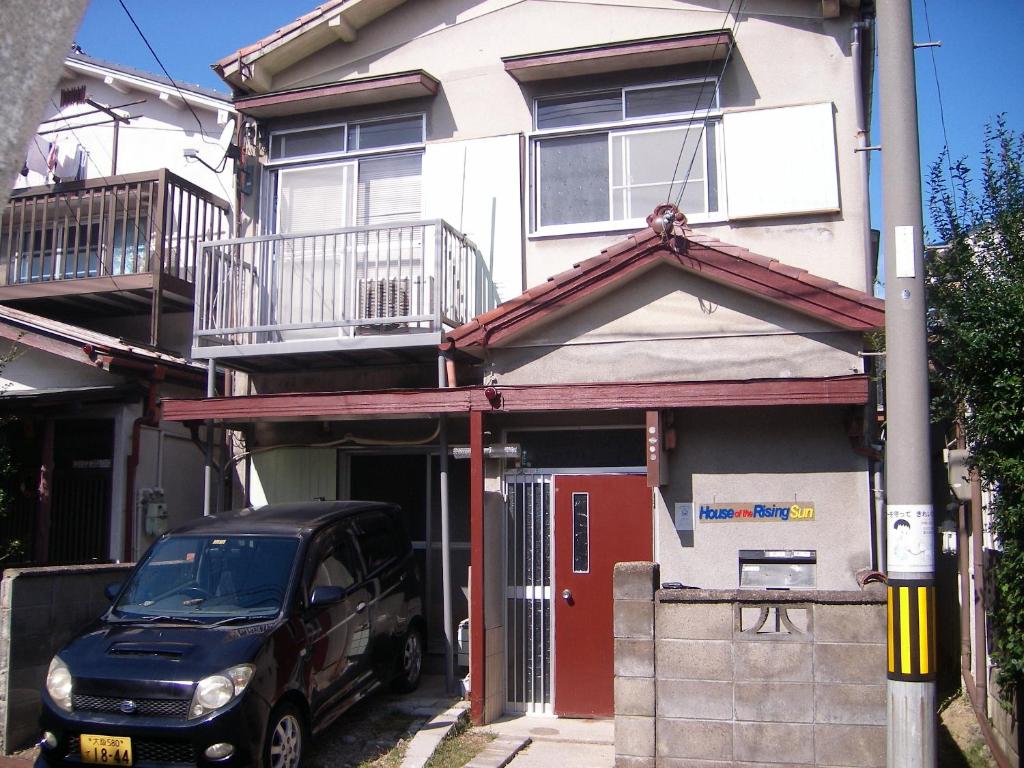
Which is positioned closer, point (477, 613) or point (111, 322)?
point (477, 613)

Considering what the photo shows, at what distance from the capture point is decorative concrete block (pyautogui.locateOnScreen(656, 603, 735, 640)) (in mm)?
6512

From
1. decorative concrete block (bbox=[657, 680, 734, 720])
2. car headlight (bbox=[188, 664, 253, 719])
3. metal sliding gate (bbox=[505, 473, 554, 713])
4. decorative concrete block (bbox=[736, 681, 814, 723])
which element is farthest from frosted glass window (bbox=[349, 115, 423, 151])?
decorative concrete block (bbox=[736, 681, 814, 723])

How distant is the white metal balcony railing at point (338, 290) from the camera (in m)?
9.95

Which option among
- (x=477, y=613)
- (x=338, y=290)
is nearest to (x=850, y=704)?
(x=477, y=613)

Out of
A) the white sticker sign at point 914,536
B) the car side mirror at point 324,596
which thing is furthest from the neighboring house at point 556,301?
the white sticker sign at point 914,536

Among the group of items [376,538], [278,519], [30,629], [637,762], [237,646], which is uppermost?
[278,519]

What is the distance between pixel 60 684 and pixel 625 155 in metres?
7.61

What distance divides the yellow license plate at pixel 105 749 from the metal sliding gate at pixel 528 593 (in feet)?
11.8

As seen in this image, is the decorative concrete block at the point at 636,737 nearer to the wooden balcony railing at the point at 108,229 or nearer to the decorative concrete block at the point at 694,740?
the decorative concrete block at the point at 694,740

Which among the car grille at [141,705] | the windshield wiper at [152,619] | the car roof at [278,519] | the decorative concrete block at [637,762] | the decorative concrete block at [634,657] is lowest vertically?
the decorative concrete block at [637,762]

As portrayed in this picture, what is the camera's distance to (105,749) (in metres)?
6.33

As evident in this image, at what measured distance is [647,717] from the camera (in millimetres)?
6559

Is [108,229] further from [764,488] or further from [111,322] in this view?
[764,488]

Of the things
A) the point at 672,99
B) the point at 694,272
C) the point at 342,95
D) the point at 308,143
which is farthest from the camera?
the point at 308,143
